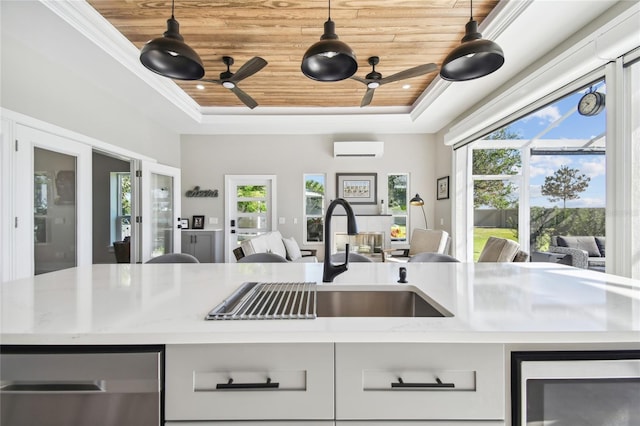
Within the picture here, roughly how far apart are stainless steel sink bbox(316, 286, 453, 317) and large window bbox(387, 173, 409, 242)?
14.1ft

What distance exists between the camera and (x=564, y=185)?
4082mm

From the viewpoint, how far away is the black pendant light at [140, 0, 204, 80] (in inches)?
62.5

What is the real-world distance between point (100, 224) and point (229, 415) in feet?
19.4

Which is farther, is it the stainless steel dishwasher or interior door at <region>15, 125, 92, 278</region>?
interior door at <region>15, 125, 92, 278</region>

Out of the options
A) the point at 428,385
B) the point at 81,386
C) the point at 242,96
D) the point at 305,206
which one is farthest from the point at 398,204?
the point at 81,386

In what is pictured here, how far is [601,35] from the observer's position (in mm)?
1945

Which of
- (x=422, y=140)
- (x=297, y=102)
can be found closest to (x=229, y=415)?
(x=297, y=102)

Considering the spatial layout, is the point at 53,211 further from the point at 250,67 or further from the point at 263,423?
the point at 263,423

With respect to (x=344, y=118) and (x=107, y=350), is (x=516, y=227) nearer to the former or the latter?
(x=344, y=118)

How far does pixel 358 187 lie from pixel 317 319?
4.74 metres

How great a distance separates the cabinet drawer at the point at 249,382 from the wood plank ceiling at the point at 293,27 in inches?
98.8

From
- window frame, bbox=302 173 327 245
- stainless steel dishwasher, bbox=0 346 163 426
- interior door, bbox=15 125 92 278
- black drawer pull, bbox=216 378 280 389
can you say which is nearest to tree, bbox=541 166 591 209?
window frame, bbox=302 173 327 245

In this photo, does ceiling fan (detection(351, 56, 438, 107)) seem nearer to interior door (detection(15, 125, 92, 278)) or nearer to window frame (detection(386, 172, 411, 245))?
window frame (detection(386, 172, 411, 245))

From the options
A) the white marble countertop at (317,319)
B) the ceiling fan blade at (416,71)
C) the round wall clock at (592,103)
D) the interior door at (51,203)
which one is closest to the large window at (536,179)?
the round wall clock at (592,103)
